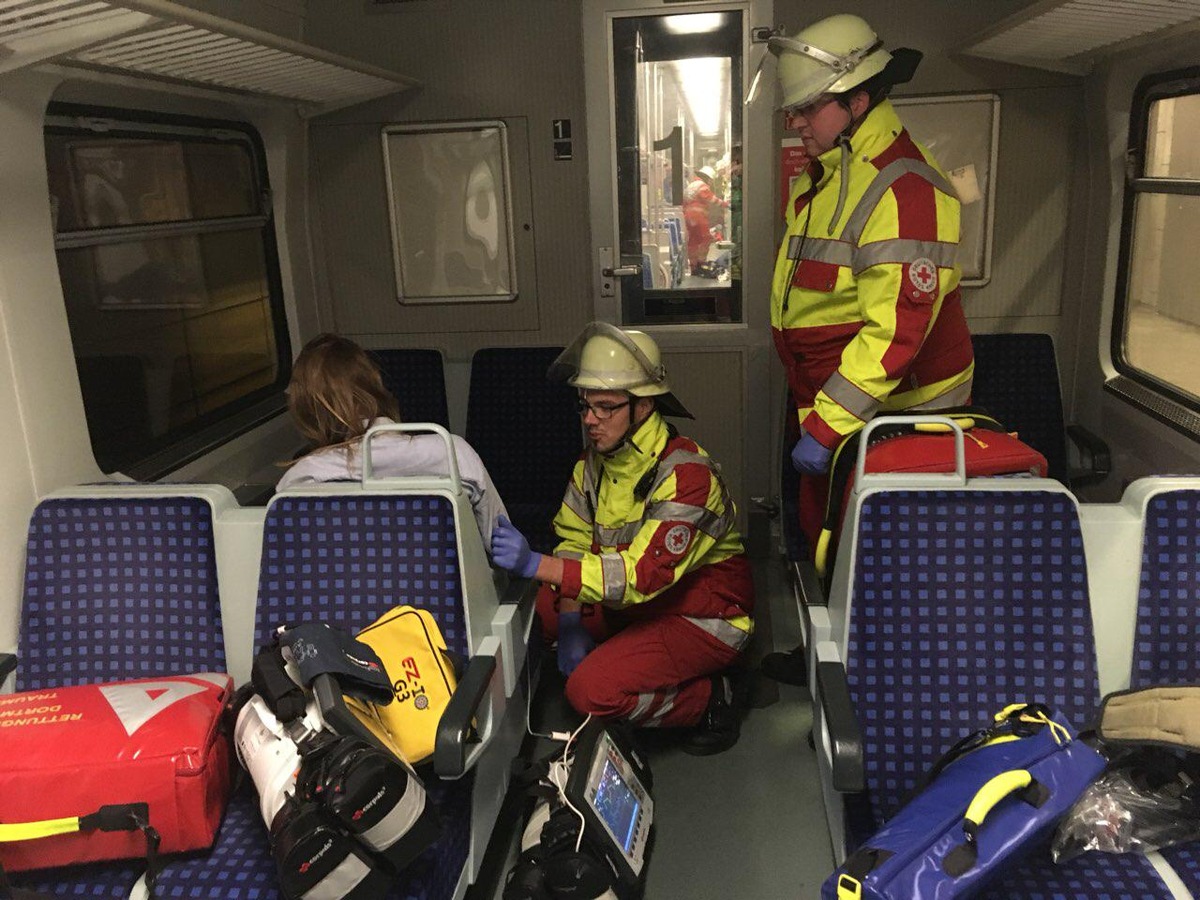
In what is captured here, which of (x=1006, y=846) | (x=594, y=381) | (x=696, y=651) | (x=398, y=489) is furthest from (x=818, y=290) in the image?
(x=1006, y=846)

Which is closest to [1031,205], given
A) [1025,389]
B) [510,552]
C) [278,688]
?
[1025,389]

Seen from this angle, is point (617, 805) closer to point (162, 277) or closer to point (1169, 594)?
point (1169, 594)

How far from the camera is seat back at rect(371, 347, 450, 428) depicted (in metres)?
4.14

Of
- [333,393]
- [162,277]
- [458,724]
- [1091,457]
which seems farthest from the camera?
[1091,457]

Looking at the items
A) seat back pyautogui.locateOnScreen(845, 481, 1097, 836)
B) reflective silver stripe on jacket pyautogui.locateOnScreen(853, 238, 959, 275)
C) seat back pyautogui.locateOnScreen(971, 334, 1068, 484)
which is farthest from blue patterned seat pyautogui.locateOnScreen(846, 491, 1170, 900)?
seat back pyautogui.locateOnScreen(971, 334, 1068, 484)

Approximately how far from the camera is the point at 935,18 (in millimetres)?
3803

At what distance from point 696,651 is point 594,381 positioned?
34.9 inches

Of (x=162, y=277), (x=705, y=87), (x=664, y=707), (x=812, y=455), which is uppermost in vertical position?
(x=705, y=87)

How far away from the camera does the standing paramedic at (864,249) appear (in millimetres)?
2566

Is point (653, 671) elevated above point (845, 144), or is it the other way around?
point (845, 144)

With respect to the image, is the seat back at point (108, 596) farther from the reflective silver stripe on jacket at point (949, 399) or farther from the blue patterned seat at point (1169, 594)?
the blue patterned seat at point (1169, 594)

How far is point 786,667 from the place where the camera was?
3357 millimetres

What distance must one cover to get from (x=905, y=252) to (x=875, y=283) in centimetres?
11

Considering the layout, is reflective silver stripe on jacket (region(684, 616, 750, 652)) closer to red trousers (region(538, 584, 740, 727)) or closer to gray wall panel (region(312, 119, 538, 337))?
red trousers (region(538, 584, 740, 727))
